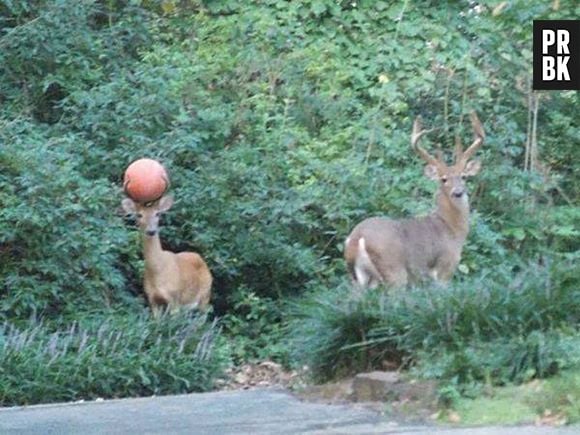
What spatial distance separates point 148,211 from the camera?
609 inches

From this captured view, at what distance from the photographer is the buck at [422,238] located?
15.4m

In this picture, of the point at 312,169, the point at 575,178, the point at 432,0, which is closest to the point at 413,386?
the point at 312,169

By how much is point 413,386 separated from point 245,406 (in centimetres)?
120

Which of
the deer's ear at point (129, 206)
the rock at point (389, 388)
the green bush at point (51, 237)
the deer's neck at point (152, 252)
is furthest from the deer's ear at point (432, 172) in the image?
the rock at point (389, 388)

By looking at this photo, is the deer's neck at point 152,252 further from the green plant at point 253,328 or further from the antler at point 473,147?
the antler at point 473,147

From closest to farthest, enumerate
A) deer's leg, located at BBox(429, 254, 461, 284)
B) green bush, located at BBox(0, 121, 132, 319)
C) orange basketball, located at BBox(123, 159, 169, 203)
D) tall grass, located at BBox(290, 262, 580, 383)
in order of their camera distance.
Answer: tall grass, located at BBox(290, 262, 580, 383)
green bush, located at BBox(0, 121, 132, 319)
orange basketball, located at BBox(123, 159, 169, 203)
deer's leg, located at BBox(429, 254, 461, 284)

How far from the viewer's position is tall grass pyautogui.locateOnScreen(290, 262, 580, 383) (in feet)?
31.9

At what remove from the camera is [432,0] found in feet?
68.8

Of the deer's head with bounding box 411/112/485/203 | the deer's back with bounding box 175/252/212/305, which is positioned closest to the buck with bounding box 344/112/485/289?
the deer's head with bounding box 411/112/485/203

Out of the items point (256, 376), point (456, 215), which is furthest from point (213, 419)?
point (456, 215)

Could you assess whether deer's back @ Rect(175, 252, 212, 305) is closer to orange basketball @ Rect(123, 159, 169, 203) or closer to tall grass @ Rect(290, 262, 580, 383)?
orange basketball @ Rect(123, 159, 169, 203)

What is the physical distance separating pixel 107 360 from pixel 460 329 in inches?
147

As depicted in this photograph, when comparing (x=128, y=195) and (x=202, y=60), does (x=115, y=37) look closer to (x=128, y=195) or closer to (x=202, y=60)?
(x=202, y=60)

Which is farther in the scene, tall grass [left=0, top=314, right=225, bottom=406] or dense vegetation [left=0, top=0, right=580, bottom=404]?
tall grass [left=0, top=314, right=225, bottom=406]
